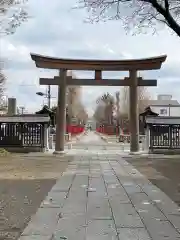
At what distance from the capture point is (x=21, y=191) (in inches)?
390

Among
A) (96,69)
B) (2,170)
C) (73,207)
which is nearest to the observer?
(73,207)

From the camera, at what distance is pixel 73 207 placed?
7.93 m

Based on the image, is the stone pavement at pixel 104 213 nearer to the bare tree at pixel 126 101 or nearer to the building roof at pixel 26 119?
the building roof at pixel 26 119

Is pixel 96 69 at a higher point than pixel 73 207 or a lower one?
higher

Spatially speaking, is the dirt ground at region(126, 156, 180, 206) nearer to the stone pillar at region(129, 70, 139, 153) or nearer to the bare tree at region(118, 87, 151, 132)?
the stone pillar at region(129, 70, 139, 153)

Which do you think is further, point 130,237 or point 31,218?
point 31,218

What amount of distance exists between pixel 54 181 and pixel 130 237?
6.08 m

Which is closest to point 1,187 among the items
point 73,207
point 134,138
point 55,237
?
point 73,207

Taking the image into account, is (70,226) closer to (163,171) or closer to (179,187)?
(179,187)

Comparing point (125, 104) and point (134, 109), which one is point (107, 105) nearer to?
point (125, 104)

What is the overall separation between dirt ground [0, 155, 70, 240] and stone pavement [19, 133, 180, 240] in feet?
0.62

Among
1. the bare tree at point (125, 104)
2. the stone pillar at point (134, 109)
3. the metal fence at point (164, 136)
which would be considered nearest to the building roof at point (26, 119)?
the stone pillar at point (134, 109)

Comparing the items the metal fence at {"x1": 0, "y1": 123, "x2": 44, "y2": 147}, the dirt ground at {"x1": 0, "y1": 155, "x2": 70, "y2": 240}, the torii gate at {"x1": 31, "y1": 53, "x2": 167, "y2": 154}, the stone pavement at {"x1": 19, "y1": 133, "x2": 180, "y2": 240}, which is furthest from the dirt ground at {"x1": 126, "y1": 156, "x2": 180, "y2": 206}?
the metal fence at {"x1": 0, "y1": 123, "x2": 44, "y2": 147}

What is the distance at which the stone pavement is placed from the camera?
19.7 ft
